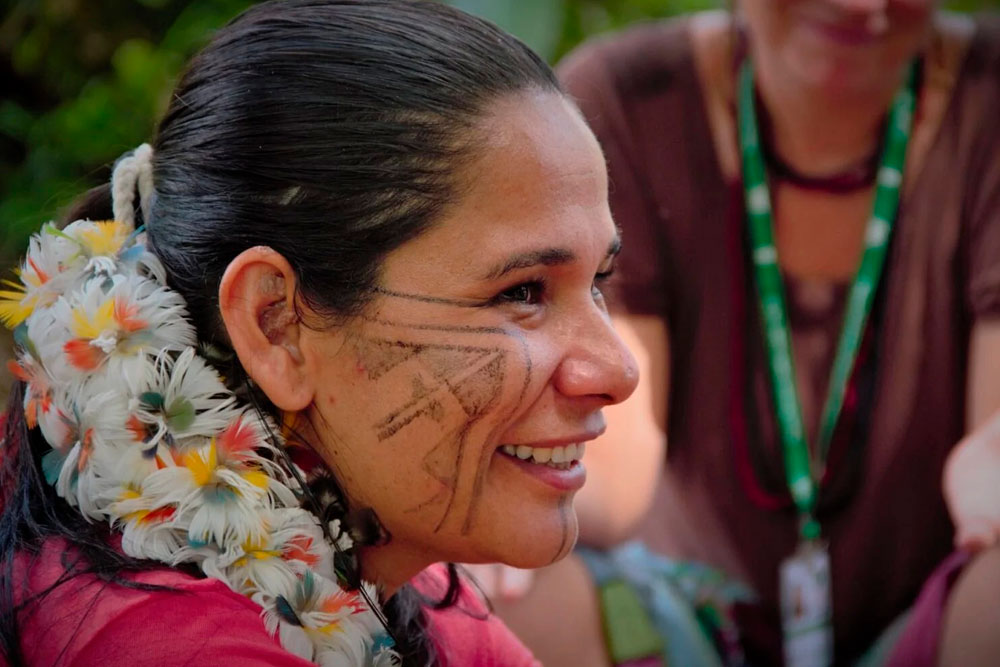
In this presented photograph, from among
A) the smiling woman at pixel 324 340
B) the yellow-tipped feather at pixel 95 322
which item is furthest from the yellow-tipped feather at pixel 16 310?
the yellow-tipped feather at pixel 95 322

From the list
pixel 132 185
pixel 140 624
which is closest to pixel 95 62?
pixel 132 185

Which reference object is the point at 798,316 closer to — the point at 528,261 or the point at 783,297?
the point at 783,297

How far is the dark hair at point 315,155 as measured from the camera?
140 centimetres

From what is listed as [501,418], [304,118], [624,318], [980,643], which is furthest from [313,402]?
[980,643]

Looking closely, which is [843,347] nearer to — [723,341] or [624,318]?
[723,341]

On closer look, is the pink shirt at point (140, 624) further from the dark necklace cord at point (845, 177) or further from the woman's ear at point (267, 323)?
the dark necklace cord at point (845, 177)

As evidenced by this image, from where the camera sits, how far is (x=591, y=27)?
14.8 feet

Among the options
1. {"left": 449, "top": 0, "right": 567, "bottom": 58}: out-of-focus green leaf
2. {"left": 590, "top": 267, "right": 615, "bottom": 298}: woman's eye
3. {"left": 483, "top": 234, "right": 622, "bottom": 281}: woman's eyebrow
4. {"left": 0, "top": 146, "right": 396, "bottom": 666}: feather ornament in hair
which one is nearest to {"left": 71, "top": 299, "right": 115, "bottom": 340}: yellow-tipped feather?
{"left": 0, "top": 146, "right": 396, "bottom": 666}: feather ornament in hair

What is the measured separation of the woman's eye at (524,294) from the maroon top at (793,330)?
45.2 inches

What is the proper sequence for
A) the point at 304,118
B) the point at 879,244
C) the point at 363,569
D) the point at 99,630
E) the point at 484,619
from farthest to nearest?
the point at 879,244 → the point at 484,619 → the point at 363,569 → the point at 304,118 → the point at 99,630

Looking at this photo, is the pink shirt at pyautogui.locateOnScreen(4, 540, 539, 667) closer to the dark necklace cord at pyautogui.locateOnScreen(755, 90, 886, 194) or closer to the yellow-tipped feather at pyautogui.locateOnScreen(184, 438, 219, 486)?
the yellow-tipped feather at pyautogui.locateOnScreen(184, 438, 219, 486)

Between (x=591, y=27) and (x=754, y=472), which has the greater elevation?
(x=591, y=27)

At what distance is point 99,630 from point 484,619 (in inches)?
26.2

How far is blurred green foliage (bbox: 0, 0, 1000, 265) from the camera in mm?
4125
